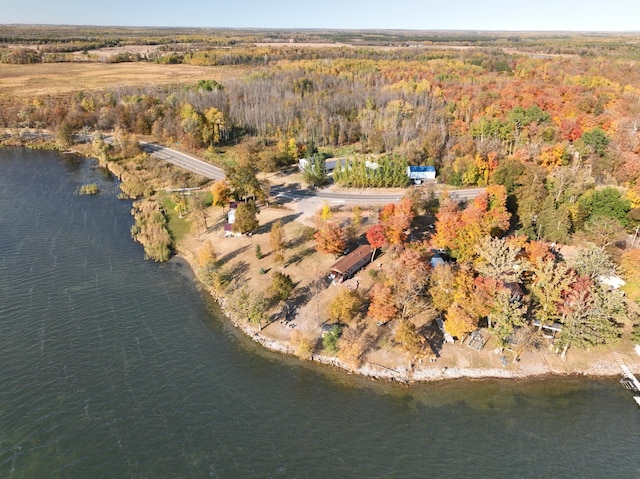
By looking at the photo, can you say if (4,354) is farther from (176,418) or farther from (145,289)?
(176,418)

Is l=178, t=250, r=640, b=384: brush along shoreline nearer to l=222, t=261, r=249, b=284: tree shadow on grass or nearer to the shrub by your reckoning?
l=222, t=261, r=249, b=284: tree shadow on grass

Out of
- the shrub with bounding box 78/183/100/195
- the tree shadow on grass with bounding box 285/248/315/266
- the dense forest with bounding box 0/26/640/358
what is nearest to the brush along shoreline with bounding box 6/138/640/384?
the dense forest with bounding box 0/26/640/358

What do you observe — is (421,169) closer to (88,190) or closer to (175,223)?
(175,223)

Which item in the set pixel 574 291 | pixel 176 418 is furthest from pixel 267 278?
pixel 574 291

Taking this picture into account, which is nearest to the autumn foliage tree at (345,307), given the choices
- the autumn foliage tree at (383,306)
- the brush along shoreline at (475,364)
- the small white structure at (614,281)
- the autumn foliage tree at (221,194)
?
the autumn foliage tree at (383,306)

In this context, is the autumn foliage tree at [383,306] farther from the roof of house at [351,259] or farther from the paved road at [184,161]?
the paved road at [184,161]

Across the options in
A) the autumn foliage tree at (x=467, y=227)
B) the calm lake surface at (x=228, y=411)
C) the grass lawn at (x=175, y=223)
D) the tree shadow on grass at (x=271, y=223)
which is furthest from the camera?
the grass lawn at (x=175, y=223)

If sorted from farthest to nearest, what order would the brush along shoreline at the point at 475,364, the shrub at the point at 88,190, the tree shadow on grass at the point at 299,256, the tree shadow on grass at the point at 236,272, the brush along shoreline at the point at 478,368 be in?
1. the shrub at the point at 88,190
2. the tree shadow on grass at the point at 299,256
3. the tree shadow on grass at the point at 236,272
4. the brush along shoreline at the point at 475,364
5. the brush along shoreline at the point at 478,368
